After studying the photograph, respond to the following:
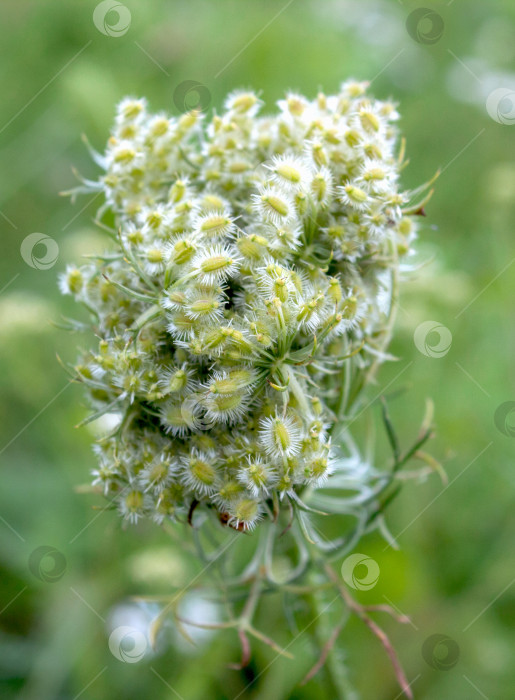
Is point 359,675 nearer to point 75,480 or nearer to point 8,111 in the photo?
point 75,480

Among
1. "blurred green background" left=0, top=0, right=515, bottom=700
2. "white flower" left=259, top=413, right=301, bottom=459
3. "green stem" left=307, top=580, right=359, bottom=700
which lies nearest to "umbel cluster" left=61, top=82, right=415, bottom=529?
"white flower" left=259, top=413, right=301, bottom=459

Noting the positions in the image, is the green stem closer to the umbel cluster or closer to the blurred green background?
the blurred green background

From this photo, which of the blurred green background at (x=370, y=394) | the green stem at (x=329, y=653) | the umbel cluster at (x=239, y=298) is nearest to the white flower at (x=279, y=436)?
the umbel cluster at (x=239, y=298)

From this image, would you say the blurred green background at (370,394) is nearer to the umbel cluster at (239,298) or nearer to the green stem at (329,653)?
the green stem at (329,653)

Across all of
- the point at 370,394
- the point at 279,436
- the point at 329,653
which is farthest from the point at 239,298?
the point at 370,394

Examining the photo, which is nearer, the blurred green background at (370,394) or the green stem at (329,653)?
the green stem at (329,653)

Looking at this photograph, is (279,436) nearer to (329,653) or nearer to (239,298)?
(239,298)
